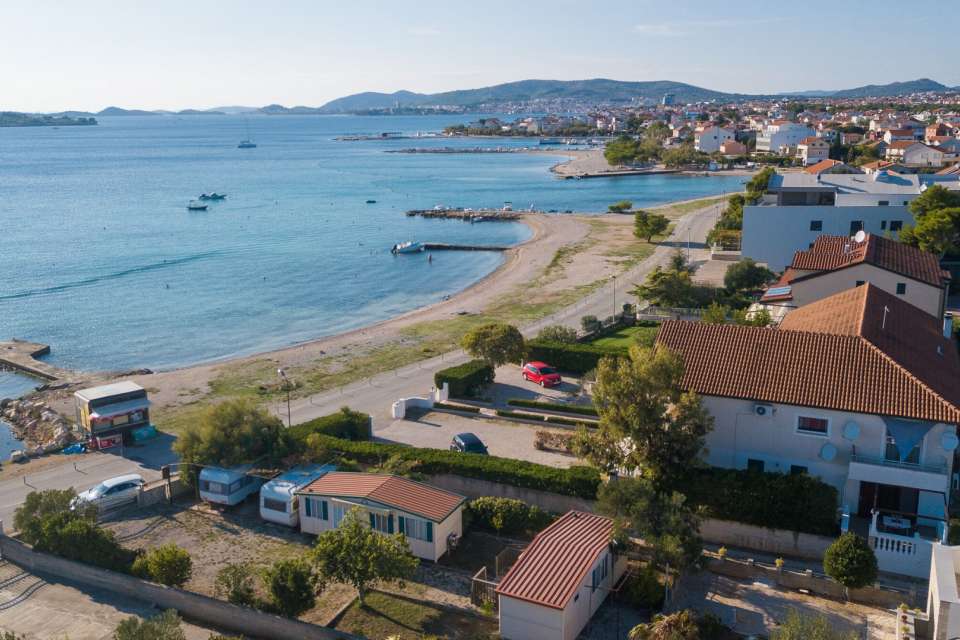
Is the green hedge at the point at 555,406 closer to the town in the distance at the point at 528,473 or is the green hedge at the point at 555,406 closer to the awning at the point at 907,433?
the town in the distance at the point at 528,473

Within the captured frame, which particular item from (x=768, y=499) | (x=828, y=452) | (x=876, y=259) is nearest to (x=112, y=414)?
(x=768, y=499)

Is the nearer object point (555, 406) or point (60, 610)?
point (60, 610)

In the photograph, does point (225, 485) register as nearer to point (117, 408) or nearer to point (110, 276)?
point (117, 408)

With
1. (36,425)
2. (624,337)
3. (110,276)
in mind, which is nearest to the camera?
(36,425)

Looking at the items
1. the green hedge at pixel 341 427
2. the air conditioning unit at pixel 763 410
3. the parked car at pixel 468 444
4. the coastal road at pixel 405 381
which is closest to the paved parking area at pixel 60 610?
the green hedge at pixel 341 427

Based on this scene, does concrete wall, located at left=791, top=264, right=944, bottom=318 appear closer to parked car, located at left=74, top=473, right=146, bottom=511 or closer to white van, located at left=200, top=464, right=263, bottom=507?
white van, located at left=200, top=464, right=263, bottom=507

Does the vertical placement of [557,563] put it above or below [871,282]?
below

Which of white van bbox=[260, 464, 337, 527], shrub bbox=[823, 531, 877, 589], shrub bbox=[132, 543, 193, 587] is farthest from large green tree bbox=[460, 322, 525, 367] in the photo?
shrub bbox=[823, 531, 877, 589]
